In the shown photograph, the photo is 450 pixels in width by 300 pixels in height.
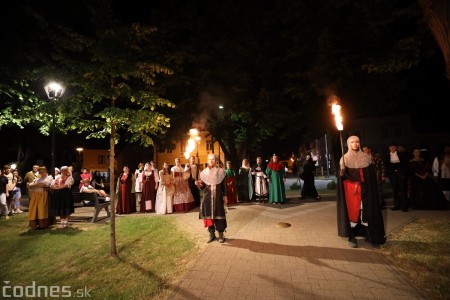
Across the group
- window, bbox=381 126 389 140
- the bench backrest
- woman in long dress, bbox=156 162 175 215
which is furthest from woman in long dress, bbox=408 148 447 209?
window, bbox=381 126 389 140

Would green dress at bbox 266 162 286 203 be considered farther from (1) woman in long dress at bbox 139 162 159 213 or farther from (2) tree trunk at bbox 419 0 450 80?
(2) tree trunk at bbox 419 0 450 80

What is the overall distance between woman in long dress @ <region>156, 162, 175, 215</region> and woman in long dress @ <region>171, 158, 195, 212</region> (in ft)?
0.69

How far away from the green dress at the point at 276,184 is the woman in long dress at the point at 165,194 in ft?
14.0

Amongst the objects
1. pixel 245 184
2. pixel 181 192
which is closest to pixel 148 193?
pixel 181 192

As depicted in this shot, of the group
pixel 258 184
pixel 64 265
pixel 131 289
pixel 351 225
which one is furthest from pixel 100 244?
pixel 258 184

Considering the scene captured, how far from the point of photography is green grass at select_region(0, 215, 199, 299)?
4828 mm

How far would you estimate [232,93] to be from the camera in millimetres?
15945

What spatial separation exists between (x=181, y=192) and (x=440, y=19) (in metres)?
9.82

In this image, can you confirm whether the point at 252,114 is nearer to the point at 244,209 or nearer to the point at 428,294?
the point at 244,209

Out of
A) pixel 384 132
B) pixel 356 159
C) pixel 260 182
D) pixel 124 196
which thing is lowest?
pixel 124 196

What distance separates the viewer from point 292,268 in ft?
16.5

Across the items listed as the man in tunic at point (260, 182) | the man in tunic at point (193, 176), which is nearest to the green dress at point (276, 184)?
the man in tunic at point (260, 182)

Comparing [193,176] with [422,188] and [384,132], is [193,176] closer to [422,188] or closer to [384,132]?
[422,188]

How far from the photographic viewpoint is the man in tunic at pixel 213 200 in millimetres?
7039
